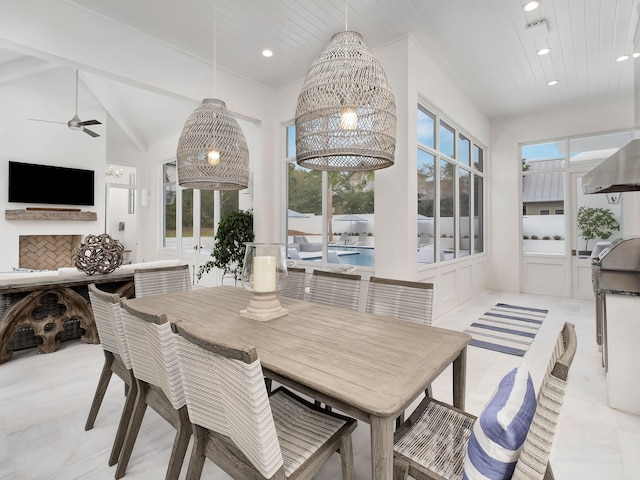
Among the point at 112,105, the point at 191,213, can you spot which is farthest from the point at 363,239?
the point at 112,105

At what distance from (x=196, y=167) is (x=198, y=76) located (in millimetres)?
2288

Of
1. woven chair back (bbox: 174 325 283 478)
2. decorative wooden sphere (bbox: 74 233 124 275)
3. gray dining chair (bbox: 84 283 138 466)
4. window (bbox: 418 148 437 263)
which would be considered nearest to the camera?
woven chair back (bbox: 174 325 283 478)

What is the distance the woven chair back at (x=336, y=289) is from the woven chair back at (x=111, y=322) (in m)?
1.25

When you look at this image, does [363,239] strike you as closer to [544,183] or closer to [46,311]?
[46,311]

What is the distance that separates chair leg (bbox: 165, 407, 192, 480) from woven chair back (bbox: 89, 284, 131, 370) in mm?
531

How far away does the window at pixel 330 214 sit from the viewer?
13.5ft

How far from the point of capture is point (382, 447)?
1010 mm

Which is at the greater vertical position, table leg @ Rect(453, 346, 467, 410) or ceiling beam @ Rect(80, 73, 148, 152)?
ceiling beam @ Rect(80, 73, 148, 152)

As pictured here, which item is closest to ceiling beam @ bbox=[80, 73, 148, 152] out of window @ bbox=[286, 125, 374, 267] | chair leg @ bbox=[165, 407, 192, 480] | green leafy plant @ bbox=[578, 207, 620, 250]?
window @ bbox=[286, 125, 374, 267]

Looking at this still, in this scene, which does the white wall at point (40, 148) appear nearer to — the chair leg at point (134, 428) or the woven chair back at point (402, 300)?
the chair leg at point (134, 428)

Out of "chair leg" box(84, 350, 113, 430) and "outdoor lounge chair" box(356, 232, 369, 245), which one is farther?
"outdoor lounge chair" box(356, 232, 369, 245)

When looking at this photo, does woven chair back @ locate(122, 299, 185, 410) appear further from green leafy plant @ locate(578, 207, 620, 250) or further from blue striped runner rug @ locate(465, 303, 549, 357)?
green leafy plant @ locate(578, 207, 620, 250)

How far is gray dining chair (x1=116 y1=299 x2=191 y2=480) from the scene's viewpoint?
1.32 metres

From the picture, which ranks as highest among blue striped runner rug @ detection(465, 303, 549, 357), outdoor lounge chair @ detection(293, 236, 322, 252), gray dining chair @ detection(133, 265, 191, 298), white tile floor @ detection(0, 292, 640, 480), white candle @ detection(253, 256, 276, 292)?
outdoor lounge chair @ detection(293, 236, 322, 252)
